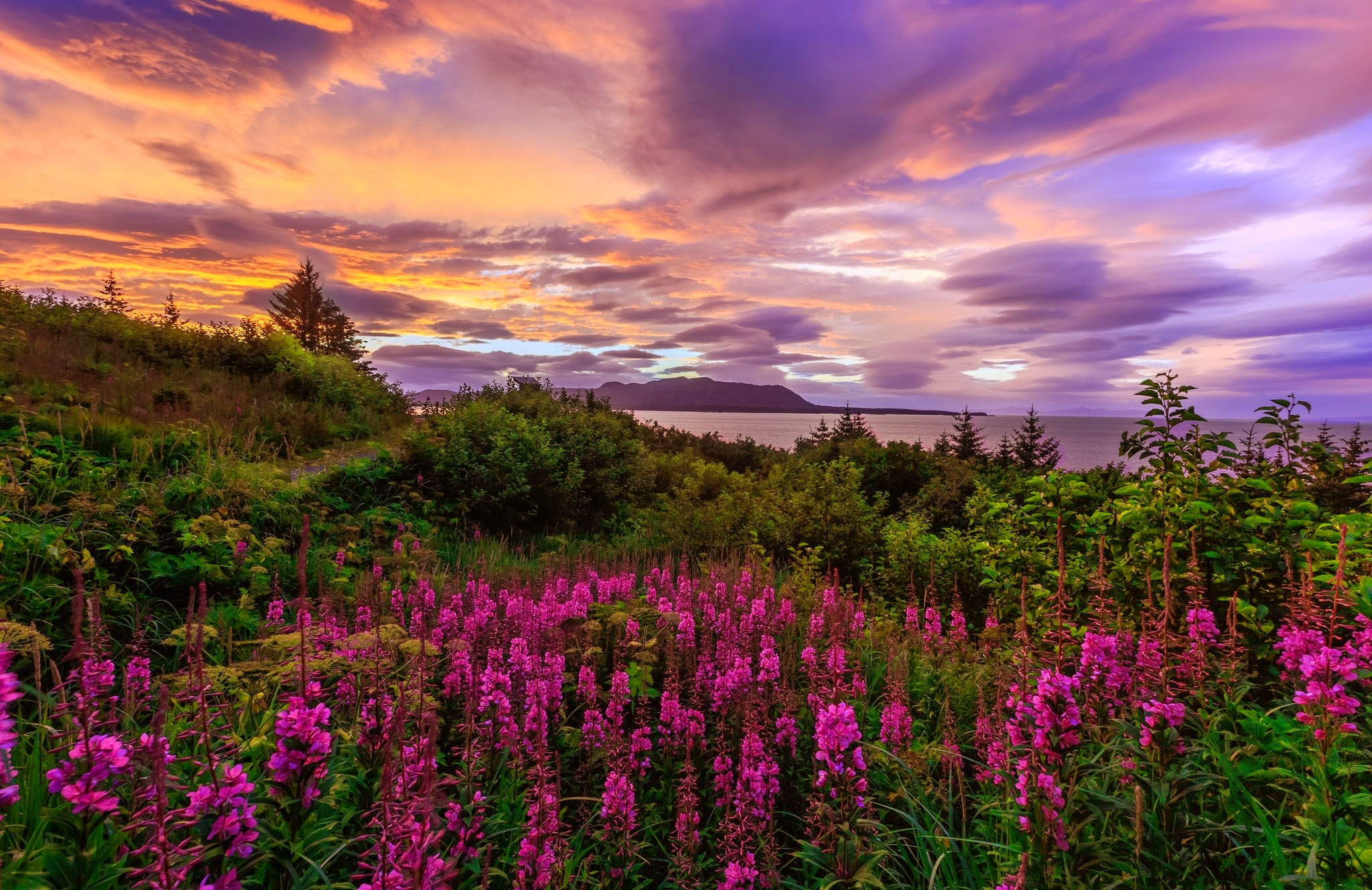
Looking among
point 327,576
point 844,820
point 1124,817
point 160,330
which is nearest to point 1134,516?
point 1124,817

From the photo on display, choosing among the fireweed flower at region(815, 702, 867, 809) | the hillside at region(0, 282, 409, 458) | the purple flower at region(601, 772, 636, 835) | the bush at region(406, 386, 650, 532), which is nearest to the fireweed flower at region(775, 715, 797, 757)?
the fireweed flower at region(815, 702, 867, 809)

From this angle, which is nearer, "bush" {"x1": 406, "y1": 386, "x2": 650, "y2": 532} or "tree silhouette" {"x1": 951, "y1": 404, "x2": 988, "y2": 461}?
"bush" {"x1": 406, "y1": 386, "x2": 650, "y2": 532}

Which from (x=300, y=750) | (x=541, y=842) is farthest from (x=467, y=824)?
(x=300, y=750)

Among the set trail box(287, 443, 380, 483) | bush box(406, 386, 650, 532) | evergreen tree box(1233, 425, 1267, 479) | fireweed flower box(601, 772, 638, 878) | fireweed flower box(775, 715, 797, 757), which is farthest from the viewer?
bush box(406, 386, 650, 532)

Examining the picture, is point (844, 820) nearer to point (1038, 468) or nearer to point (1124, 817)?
point (1124, 817)

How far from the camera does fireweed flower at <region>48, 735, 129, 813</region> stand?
168cm

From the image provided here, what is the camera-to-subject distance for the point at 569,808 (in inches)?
131

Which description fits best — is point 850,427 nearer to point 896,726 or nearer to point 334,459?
point 334,459

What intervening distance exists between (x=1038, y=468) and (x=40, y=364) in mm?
20684

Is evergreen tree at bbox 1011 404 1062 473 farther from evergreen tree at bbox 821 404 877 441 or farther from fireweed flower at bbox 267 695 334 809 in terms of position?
fireweed flower at bbox 267 695 334 809

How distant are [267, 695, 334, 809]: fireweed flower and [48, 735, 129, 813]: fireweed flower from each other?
0.38 meters

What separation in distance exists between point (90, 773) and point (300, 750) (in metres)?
0.50

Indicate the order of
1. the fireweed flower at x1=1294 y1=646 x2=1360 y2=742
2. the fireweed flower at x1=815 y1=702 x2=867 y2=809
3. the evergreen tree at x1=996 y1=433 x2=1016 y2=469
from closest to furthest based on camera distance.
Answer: the fireweed flower at x1=1294 y1=646 x2=1360 y2=742
the fireweed flower at x1=815 y1=702 x2=867 y2=809
the evergreen tree at x1=996 y1=433 x2=1016 y2=469

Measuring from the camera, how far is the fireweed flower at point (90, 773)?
1.68m
